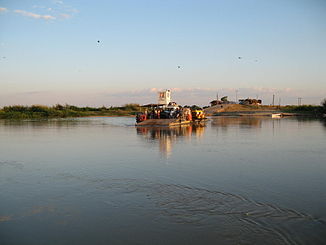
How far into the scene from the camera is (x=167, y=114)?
119 ft

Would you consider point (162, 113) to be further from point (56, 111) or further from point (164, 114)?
point (56, 111)

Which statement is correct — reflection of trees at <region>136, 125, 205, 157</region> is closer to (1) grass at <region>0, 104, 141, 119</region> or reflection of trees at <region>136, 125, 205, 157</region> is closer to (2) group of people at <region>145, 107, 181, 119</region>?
(2) group of people at <region>145, 107, 181, 119</region>

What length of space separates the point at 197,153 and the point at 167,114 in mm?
22504

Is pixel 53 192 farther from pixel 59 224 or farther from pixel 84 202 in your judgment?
pixel 59 224

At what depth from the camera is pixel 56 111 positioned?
6356 cm

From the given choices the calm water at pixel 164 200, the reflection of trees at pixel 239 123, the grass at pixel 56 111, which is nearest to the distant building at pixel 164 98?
the reflection of trees at pixel 239 123

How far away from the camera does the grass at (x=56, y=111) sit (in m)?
56.9

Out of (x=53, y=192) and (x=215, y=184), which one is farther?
(x=215, y=184)

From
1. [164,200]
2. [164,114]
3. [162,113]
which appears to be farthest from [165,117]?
[164,200]

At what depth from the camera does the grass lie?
5691cm

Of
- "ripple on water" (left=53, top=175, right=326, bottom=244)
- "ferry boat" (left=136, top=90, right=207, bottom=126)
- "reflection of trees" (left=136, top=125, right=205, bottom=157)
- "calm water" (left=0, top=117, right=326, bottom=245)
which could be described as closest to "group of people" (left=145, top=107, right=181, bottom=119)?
"ferry boat" (left=136, top=90, right=207, bottom=126)

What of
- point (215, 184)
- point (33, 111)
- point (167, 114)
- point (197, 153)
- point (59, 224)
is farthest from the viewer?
point (33, 111)

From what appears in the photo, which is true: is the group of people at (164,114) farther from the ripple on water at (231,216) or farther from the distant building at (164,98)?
the ripple on water at (231,216)

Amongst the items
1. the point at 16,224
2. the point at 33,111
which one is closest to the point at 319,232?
the point at 16,224
